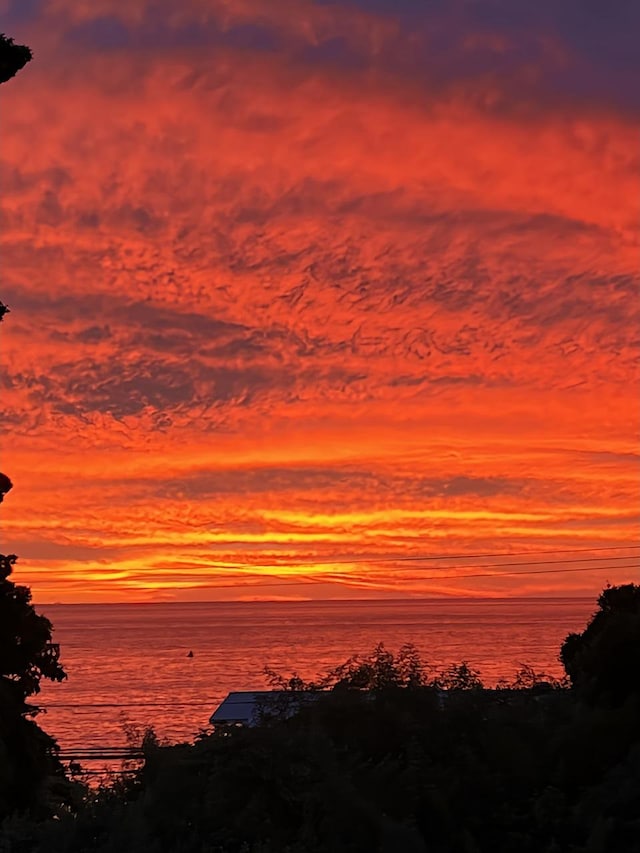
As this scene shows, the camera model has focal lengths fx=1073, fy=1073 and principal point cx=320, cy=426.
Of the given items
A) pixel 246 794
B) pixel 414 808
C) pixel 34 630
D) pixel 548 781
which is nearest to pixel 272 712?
pixel 246 794

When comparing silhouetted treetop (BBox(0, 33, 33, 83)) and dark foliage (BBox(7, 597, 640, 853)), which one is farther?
silhouetted treetop (BBox(0, 33, 33, 83))

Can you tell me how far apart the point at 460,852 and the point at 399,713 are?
1.58 meters

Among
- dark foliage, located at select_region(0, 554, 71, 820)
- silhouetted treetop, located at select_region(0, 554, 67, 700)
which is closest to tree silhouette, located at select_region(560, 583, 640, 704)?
dark foliage, located at select_region(0, 554, 71, 820)

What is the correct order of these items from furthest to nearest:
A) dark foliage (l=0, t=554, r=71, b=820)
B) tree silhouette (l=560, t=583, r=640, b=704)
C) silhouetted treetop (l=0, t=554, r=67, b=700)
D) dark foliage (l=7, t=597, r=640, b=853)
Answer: silhouetted treetop (l=0, t=554, r=67, b=700), dark foliage (l=0, t=554, r=71, b=820), tree silhouette (l=560, t=583, r=640, b=704), dark foliage (l=7, t=597, r=640, b=853)

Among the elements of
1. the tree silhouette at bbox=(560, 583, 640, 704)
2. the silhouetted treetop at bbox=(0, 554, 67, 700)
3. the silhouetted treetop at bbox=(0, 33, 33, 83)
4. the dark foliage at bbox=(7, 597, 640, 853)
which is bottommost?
the dark foliage at bbox=(7, 597, 640, 853)

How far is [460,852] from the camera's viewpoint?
9797 millimetres

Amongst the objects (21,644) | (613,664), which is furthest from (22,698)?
(613,664)

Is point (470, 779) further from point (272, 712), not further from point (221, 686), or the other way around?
point (221, 686)

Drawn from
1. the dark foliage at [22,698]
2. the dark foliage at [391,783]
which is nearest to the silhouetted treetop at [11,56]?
the dark foliage at [22,698]

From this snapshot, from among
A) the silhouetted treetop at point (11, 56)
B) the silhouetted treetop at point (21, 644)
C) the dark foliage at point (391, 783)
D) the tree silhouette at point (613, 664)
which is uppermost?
the silhouetted treetop at point (11, 56)

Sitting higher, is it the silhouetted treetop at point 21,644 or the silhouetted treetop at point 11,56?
the silhouetted treetop at point 11,56

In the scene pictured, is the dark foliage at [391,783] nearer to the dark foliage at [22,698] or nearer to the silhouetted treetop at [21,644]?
the dark foliage at [22,698]

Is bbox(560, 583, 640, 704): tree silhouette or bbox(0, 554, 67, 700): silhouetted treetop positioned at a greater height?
bbox(0, 554, 67, 700): silhouetted treetop

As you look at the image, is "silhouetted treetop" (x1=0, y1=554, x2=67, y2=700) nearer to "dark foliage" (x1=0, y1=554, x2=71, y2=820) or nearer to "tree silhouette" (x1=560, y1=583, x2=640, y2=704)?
"dark foliage" (x1=0, y1=554, x2=71, y2=820)
